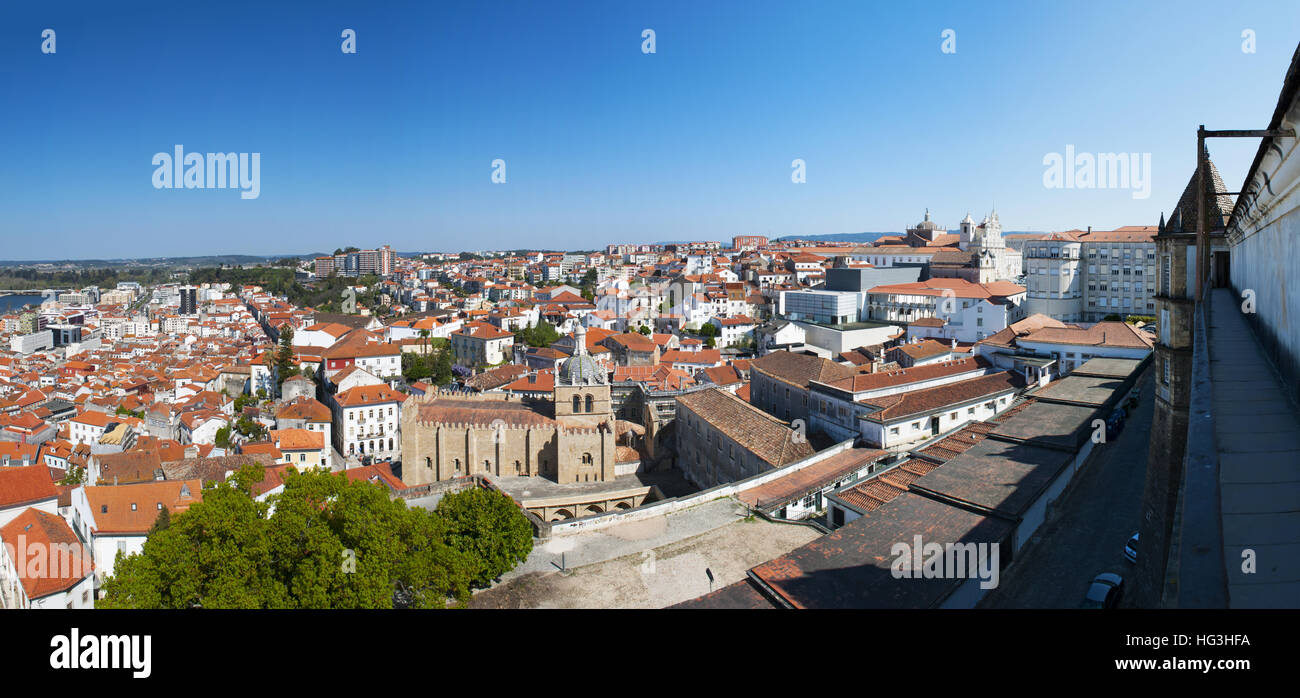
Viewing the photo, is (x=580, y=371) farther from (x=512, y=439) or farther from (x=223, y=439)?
(x=223, y=439)

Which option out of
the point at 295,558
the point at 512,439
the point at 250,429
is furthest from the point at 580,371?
the point at 250,429

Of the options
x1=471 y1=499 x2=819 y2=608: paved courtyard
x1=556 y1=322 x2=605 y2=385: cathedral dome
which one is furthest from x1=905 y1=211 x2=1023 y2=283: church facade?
x1=471 y1=499 x2=819 y2=608: paved courtyard

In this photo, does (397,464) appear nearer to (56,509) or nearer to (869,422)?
(56,509)

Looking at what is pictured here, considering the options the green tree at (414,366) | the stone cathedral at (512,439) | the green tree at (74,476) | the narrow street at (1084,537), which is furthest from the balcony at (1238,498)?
the green tree at (414,366)

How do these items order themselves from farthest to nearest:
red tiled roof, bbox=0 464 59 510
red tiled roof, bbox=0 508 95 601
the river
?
the river → red tiled roof, bbox=0 464 59 510 → red tiled roof, bbox=0 508 95 601

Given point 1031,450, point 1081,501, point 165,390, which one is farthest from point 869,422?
point 165,390

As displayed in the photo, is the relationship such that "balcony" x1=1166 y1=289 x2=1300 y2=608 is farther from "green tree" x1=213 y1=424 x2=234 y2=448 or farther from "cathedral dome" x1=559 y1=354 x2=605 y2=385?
"green tree" x1=213 y1=424 x2=234 y2=448
